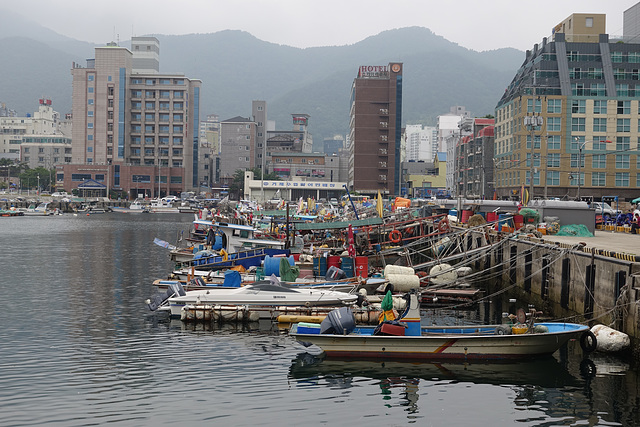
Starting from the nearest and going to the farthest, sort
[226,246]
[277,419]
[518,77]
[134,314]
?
[277,419]
[134,314]
[226,246]
[518,77]

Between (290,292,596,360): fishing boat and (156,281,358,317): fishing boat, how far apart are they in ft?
25.9

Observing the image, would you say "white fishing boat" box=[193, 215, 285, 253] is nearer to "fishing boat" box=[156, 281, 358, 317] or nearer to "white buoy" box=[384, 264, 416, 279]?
"white buoy" box=[384, 264, 416, 279]

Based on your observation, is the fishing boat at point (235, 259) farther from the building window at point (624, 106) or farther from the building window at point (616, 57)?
the building window at point (616, 57)

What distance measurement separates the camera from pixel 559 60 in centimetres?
11550

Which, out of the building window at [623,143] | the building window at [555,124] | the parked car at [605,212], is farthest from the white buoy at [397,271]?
the building window at [623,143]

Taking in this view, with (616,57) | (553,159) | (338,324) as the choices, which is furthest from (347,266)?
(616,57)

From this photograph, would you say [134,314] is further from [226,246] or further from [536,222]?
[536,222]

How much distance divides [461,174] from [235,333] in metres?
155

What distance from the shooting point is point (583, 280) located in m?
32.6

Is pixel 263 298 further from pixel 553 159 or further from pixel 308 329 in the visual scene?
pixel 553 159

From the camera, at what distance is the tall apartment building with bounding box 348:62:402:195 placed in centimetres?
19088

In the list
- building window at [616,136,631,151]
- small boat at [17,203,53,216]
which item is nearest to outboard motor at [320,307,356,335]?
building window at [616,136,631,151]

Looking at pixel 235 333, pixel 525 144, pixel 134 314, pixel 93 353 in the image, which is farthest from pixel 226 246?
pixel 525 144

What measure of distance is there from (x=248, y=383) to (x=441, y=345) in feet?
28.1
